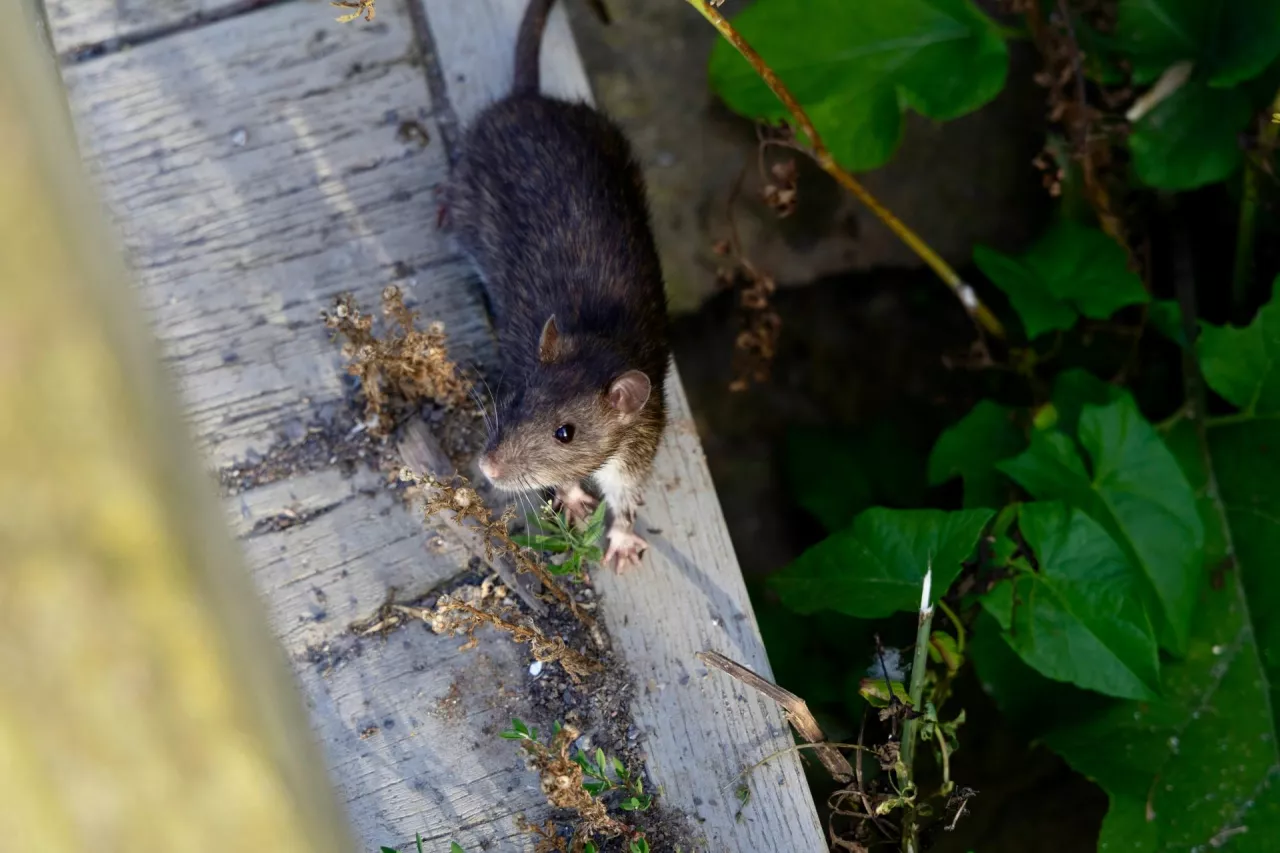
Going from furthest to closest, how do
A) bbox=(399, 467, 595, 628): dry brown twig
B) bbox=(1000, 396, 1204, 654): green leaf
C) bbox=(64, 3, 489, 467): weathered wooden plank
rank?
bbox=(64, 3, 489, 467): weathered wooden plank
bbox=(1000, 396, 1204, 654): green leaf
bbox=(399, 467, 595, 628): dry brown twig

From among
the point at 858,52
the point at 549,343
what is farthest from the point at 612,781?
the point at 858,52

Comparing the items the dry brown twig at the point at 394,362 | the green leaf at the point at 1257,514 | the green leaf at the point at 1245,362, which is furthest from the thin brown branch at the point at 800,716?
the green leaf at the point at 1245,362

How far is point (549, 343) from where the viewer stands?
112 inches

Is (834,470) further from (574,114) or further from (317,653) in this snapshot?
(317,653)

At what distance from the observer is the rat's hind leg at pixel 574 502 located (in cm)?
319

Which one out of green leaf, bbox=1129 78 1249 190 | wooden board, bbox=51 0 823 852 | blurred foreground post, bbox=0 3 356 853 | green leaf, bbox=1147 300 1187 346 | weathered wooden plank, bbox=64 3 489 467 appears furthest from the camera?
blurred foreground post, bbox=0 3 356 853

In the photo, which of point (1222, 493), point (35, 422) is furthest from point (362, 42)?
point (1222, 493)

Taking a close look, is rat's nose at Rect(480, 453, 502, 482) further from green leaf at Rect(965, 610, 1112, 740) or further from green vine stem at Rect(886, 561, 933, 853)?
green leaf at Rect(965, 610, 1112, 740)

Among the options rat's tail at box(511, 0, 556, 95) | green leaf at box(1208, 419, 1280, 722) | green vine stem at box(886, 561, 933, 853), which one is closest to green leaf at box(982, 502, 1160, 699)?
green vine stem at box(886, 561, 933, 853)

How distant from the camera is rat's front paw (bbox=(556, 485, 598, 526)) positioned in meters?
3.19

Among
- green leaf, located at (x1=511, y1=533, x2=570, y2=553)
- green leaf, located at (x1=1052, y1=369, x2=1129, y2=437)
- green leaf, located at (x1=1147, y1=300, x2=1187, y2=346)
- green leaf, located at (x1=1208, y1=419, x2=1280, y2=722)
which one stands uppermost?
green leaf, located at (x1=511, y1=533, x2=570, y2=553)

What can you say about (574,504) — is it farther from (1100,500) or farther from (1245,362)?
(1245,362)

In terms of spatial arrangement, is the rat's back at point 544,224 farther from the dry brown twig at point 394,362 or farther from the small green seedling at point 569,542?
the small green seedling at point 569,542

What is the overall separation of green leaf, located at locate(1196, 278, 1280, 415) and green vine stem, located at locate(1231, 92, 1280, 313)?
56 cm
